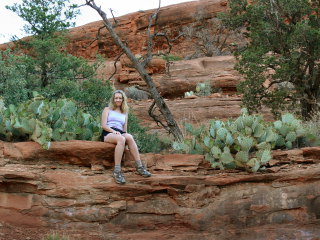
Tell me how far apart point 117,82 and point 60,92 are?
809 cm

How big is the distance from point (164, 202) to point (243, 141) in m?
1.43

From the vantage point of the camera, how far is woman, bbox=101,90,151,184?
6107 mm

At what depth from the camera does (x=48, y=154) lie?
250 inches

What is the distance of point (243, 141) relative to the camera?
6.25 meters

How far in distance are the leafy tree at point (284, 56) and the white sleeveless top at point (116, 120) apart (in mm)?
4957

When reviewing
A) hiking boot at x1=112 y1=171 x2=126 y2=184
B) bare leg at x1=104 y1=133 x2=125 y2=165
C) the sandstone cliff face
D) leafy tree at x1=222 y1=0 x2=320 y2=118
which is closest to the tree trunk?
leafy tree at x1=222 y1=0 x2=320 y2=118

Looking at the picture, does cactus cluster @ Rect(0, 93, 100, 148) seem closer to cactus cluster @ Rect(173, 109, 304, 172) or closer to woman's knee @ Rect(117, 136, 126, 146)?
woman's knee @ Rect(117, 136, 126, 146)

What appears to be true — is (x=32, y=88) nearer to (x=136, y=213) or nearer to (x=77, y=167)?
(x=77, y=167)

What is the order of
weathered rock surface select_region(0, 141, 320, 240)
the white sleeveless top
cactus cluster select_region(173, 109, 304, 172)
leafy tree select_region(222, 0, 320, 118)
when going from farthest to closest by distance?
leafy tree select_region(222, 0, 320, 118)
the white sleeveless top
cactus cluster select_region(173, 109, 304, 172)
weathered rock surface select_region(0, 141, 320, 240)

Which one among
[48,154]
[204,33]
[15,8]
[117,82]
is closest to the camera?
[48,154]

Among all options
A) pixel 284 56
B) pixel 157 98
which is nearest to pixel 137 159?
pixel 157 98

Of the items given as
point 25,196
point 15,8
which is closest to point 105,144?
point 25,196

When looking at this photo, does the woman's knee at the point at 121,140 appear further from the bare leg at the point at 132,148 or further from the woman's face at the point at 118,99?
the woman's face at the point at 118,99

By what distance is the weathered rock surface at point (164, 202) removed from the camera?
5.86 m
